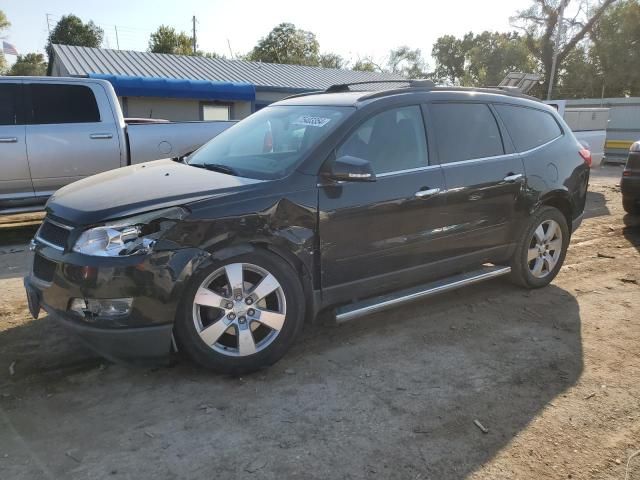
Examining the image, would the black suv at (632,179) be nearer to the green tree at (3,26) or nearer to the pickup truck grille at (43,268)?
the pickup truck grille at (43,268)

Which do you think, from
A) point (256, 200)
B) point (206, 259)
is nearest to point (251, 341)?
point (206, 259)

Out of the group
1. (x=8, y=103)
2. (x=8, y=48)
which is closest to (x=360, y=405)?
(x=8, y=103)

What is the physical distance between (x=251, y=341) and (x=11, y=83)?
5707mm

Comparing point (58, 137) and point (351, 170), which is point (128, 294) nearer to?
point (351, 170)

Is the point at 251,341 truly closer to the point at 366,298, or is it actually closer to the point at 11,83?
the point at 366,298

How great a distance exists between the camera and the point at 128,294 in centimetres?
309

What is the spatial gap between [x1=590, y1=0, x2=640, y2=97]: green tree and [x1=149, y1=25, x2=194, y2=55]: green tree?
32184 millimetres

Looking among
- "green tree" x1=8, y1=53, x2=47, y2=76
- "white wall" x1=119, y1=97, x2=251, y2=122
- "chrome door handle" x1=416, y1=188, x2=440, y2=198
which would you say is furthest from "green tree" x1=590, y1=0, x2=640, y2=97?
"green tree" x1=8, y1=53, x2=47, y2=76

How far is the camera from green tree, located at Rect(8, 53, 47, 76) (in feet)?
175

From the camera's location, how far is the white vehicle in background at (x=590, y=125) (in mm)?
11914

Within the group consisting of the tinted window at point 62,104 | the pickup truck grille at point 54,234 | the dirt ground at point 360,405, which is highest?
the tinted window at point 62,104

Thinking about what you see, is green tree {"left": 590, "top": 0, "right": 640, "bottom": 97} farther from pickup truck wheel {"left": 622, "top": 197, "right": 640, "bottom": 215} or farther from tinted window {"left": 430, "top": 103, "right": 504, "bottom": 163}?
tinted window {"left": 430, "top": 103, "right": 504, "bottom": 163}

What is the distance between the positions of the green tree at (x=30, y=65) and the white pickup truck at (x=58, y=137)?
170 ft

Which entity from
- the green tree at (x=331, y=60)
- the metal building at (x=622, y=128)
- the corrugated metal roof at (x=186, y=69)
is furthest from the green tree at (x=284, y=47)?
the metal building at (x=622, y=128)
